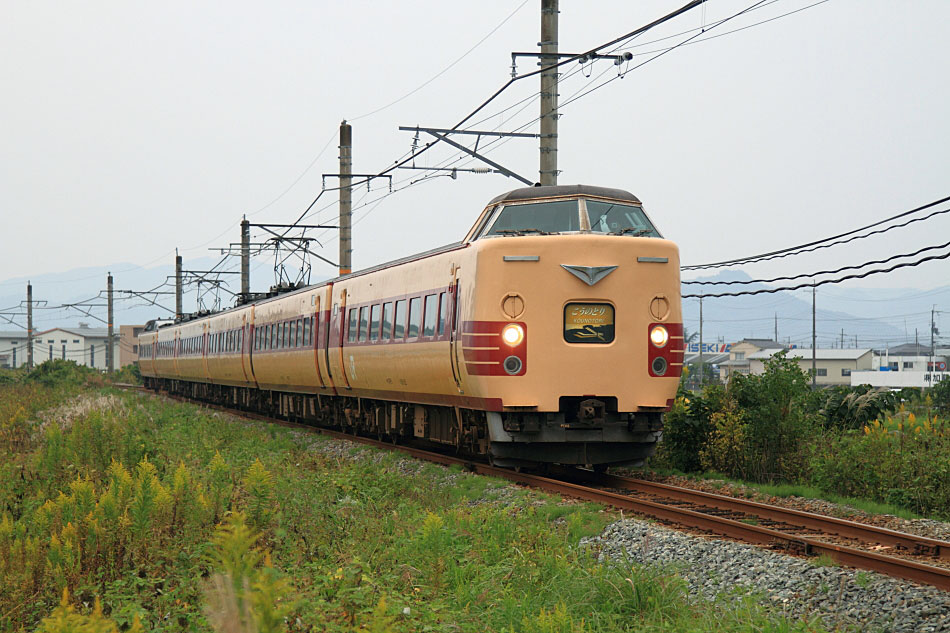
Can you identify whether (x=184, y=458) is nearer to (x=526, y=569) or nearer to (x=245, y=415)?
(x=526, y=569)

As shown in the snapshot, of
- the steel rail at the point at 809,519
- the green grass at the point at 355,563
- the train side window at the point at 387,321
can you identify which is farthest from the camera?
the train side window at the point at 387,321

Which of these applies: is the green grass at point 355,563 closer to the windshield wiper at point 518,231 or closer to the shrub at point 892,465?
the windshield wiper at point 518,231

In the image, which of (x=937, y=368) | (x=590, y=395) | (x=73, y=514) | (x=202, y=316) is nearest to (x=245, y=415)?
(x=202, y=316)

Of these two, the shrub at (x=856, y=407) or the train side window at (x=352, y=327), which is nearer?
the shrub at (x=856, y=407)

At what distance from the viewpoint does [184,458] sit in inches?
500

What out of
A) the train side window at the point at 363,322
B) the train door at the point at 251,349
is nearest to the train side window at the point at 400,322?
the train side window at the point at 363,322

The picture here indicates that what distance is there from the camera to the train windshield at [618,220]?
1322 centimetres

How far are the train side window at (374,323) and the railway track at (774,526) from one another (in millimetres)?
4454

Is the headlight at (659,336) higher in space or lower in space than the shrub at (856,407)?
higher

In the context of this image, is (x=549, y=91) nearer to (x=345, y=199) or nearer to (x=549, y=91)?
(x=549, y=91)

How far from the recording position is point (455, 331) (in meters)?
13.2

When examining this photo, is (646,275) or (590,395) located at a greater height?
(646,275)

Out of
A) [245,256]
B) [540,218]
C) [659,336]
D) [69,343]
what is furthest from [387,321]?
[69,343]

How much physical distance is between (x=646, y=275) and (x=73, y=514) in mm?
7386
